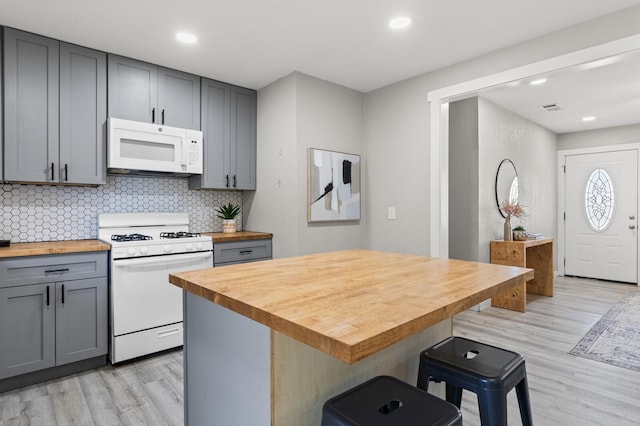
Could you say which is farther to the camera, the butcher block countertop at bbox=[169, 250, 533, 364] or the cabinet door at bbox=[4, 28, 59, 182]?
the cabinet door at bbox=[4, 28, 59, 182]

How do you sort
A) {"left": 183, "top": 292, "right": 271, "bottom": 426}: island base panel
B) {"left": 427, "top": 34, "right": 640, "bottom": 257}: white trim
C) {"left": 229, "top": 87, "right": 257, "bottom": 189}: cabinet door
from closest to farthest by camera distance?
{"left": 183, "top": 292, "right": 271, "bottom": 426}: island base panel
{"left": 427, "top": 34, "right": 640, "bottom": 257}: white trim
{"left": 229, "top": 87, "right": 257, "bottom": 189}: cabinet door

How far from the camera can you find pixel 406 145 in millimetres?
3596

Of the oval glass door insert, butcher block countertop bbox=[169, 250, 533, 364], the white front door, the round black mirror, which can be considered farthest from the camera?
the oval glass door insert

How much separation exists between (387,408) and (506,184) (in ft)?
13.8

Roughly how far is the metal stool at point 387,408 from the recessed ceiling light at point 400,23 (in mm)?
2292

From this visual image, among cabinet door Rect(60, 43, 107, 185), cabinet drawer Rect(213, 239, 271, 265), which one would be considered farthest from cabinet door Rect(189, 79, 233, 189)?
cabinet door Rect(60, 43, 107, 185)

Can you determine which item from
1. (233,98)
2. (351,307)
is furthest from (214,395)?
(233,98)

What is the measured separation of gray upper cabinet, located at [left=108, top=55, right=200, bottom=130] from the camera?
9.86ft

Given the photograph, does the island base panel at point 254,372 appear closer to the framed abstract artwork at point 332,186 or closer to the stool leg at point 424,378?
the stool leg at point 424,378

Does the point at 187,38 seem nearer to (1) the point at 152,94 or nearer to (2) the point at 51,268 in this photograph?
(1) the point at 152,94

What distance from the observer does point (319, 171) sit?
3564mm

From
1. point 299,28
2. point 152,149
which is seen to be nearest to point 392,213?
point 299,28

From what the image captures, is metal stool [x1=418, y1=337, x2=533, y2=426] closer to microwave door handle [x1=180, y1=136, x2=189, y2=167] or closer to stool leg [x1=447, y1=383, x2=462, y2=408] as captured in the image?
stool leg [x1=447, y1=383, x2=462, y2=408]

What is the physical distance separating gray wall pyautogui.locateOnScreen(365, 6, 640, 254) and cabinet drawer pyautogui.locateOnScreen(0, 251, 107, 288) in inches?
100
